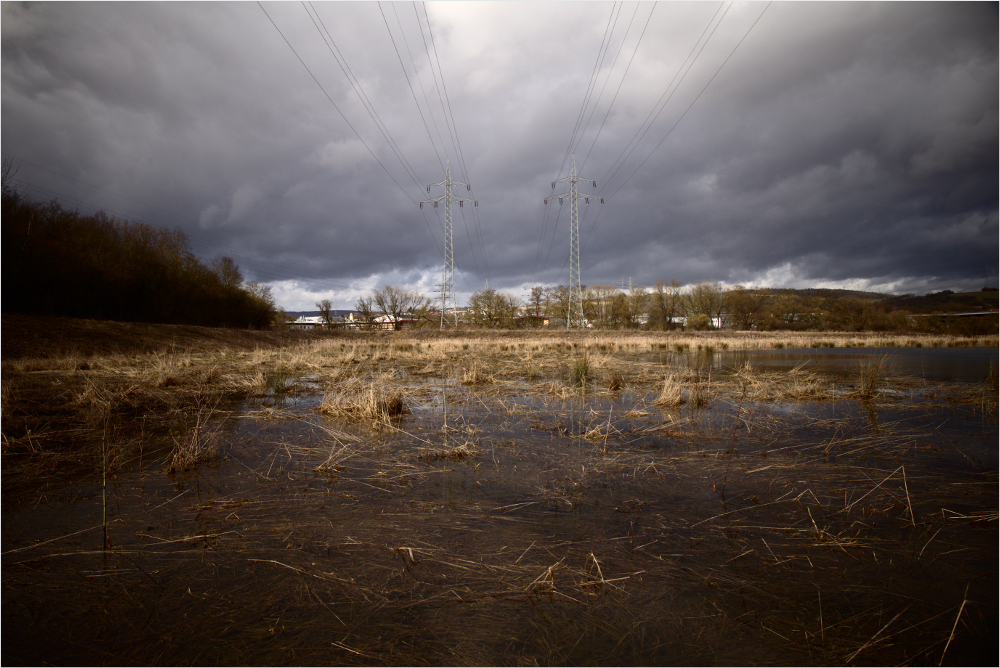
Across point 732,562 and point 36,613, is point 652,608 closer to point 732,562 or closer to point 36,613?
point 732,562

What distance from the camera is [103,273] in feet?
85.8

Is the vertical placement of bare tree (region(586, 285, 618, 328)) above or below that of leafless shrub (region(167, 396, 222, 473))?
above

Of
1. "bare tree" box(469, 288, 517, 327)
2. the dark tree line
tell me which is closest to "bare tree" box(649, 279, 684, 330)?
"bare tree" box(469, 288, 517, 327)

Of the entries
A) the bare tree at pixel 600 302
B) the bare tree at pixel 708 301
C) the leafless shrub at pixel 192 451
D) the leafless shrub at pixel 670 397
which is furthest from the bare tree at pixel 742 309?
the leafless shrub at pixel 192 451

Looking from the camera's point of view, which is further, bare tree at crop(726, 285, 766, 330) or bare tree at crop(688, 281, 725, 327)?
bare tree at crop(688, 281, 725, 327)

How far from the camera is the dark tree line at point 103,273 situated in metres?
21.5

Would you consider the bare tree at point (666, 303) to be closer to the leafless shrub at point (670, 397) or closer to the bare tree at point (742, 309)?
the bare tree at point (742, 309)

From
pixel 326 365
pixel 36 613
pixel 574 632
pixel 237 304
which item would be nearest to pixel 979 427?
pixel 574 632

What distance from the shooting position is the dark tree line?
21.5 m

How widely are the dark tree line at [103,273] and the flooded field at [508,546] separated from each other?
23697 mm

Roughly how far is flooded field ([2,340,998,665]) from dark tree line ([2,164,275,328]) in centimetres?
2370

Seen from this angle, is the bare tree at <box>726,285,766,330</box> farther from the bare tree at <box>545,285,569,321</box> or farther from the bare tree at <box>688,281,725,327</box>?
the bare tree at <box>545,285,569,321</box>

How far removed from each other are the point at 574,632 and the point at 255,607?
66.6 inches

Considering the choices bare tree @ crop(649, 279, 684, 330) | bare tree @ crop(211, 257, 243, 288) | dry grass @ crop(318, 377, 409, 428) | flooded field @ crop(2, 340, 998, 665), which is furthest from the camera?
bare tree @ crop(649, 279, 684, 330)
